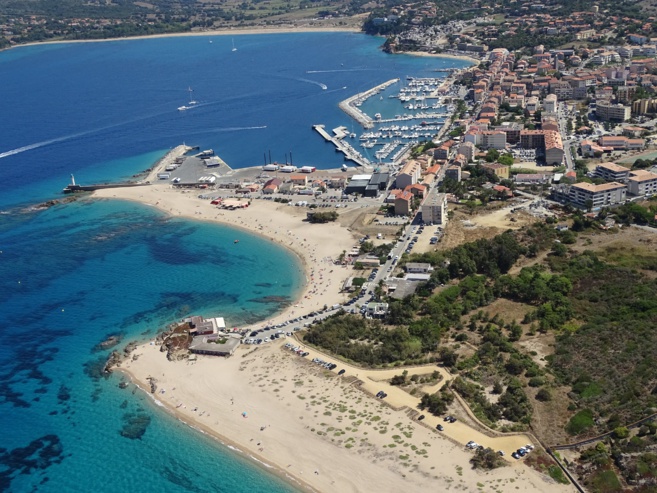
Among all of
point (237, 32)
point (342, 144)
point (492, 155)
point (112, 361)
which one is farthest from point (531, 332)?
point (237, 32)

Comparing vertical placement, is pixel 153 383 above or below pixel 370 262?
below

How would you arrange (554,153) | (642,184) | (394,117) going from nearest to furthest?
(642,184) < (554,153) < (394,117)

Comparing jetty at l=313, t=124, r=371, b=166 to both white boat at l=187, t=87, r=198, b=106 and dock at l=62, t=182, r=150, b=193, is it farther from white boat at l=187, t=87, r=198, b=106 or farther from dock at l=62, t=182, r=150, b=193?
white boat at l=187, t=87, r=198, b=106

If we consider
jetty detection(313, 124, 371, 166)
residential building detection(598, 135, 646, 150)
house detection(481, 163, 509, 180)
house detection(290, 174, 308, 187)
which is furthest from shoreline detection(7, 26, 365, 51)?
house detection(481, 163, 509, 180)

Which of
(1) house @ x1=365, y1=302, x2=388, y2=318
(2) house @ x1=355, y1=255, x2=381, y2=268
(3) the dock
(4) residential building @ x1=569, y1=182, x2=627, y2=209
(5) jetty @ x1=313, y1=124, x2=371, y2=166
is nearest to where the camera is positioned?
(1) house @ x1=365, y1=302, x2=388, y2=318

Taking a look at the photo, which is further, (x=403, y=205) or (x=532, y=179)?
(x=532, y=179)

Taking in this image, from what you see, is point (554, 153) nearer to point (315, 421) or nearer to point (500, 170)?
point (500, 170)

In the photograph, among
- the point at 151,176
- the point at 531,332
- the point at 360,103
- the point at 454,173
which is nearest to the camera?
the point at 531,332
